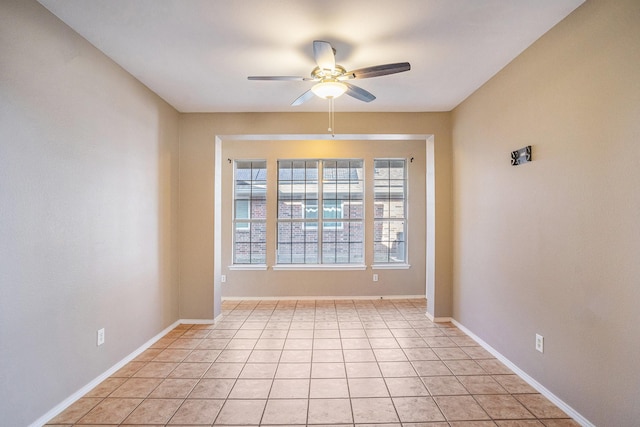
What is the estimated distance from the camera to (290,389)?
7.58 feet

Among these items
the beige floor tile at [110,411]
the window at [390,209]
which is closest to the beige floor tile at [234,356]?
the beige floor tile at [110,411]

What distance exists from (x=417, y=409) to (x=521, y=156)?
2.13 meters

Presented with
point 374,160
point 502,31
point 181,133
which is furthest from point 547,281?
point 181,133

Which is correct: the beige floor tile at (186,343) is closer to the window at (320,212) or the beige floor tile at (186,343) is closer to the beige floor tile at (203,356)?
the beige floor tile at (203,356)

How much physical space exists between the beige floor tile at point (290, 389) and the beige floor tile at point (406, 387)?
0.66m

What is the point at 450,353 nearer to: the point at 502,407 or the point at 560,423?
the point at 502,407

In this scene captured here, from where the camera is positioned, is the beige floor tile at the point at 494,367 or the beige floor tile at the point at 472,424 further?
the beige floor tile at the point at 494,367

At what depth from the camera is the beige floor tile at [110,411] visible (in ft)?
6.42

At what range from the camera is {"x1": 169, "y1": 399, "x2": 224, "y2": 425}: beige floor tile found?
1.95 meters

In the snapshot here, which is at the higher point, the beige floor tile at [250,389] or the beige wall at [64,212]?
the beige wall at [64,212]

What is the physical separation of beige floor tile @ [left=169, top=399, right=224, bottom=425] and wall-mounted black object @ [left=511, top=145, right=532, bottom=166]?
3013 millimetres

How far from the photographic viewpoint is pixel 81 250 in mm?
2225

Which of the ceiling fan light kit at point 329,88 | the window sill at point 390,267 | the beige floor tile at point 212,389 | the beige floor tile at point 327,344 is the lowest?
the beige floor tile at point 212,389

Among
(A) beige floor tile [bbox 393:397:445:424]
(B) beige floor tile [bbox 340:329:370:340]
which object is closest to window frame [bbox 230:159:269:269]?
(B) beige floor tile [bbox 340:329:370:340]
